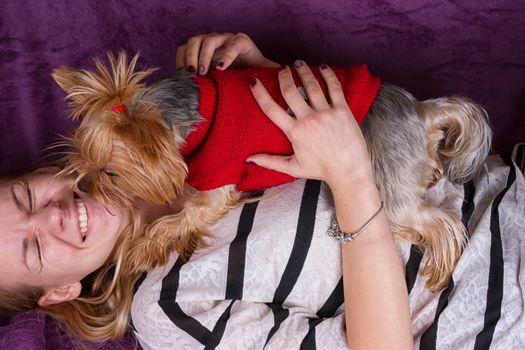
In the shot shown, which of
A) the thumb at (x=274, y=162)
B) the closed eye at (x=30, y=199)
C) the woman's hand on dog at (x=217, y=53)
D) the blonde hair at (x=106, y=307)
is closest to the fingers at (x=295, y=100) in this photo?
the thumb at (x=274, y=162)

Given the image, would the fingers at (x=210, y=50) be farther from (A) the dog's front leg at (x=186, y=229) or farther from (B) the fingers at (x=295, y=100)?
(A) the dog's front leg at (x=186, y=229)

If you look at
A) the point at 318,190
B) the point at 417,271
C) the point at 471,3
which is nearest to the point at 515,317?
the point at 417,271

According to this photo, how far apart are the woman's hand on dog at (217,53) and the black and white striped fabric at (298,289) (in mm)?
411

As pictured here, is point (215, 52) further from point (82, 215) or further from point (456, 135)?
point (456, 135)

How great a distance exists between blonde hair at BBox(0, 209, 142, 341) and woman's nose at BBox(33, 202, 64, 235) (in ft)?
0.72

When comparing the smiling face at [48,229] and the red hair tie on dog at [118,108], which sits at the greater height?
the red hair tie on dog at [118,108]

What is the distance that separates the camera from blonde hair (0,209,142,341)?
5.60 feet

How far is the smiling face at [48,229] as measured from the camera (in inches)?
58.9

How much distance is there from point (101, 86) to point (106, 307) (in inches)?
29.7

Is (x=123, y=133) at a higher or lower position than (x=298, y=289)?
higher

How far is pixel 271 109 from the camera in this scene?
146 cm

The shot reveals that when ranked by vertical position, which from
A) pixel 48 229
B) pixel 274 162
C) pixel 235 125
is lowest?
pixel 48 229

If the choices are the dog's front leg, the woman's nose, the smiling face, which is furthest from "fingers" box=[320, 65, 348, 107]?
the woman's nose

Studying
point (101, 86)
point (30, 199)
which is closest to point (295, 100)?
point (101, 86)
